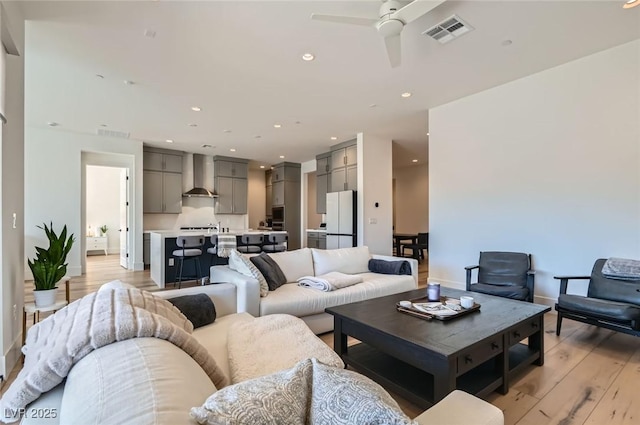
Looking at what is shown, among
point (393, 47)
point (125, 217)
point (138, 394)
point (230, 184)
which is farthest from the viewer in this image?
point (230, 184)

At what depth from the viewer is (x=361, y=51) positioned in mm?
3176

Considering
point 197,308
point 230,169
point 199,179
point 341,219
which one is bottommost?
point 197,308

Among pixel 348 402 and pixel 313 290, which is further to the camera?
pixel 313 290

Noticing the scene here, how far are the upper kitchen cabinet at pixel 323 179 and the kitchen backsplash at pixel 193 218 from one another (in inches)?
97.5

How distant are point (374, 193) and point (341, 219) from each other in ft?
2.96

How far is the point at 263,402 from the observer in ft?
2.15

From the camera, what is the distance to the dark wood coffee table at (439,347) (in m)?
1.73

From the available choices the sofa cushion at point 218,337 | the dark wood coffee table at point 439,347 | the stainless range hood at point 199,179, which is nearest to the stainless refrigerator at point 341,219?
the stainless range hood at point 199,179

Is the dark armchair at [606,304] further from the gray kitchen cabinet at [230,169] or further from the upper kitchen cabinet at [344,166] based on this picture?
the gray kitchen cabinet at [230,169]

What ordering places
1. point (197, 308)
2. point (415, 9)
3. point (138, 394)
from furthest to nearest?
point (415, 9) < point (197, 308) < point (138, 394)

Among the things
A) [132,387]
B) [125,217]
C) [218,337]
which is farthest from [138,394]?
[125,217]

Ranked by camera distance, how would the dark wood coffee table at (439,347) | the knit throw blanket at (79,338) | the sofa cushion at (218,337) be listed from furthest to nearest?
the dark wood coffee table at (439,347) → the sofa cushion at (218,337) → the knit throw blanket at (79,338)

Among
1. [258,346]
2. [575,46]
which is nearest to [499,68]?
[575,46]

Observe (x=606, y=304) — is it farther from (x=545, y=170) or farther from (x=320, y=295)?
(x=320, y=295)
